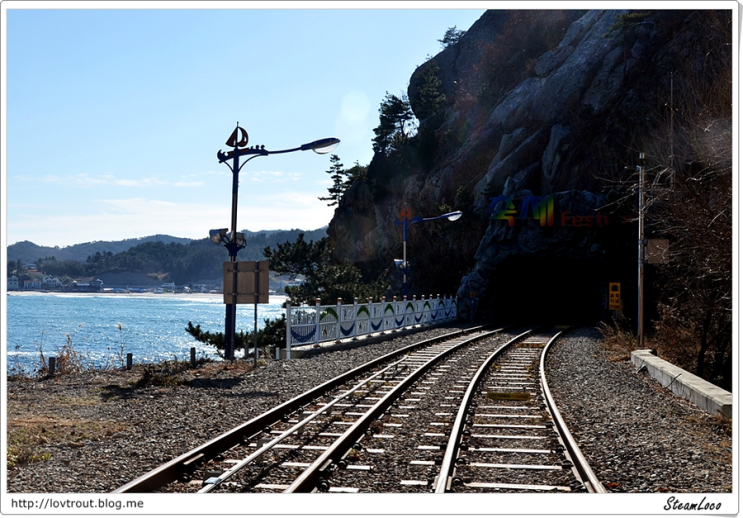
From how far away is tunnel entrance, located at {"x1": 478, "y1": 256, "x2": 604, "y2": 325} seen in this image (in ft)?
137

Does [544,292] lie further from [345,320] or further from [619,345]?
[345,320]

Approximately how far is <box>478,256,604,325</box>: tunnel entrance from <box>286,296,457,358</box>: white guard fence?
12223 millimetres

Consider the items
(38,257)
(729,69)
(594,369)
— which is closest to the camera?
(729,69)

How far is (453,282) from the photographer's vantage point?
2094 inches

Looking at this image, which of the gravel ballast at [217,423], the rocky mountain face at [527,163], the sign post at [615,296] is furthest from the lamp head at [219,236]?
the rocky mountain face at [527,163]

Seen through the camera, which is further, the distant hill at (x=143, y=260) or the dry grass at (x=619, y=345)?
the distant hill at (x=143, y=260)

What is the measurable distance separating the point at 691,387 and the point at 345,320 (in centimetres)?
1250

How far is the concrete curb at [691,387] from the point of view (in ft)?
29.0

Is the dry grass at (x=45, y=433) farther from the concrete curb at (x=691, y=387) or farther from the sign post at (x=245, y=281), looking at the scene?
the concrete curb at (x=691, y=387)

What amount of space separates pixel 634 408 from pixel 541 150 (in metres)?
42.6

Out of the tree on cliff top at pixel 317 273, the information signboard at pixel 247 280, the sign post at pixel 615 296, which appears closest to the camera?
the information signboard at pixel 247 280

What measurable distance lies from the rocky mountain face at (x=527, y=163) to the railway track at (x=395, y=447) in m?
23.7

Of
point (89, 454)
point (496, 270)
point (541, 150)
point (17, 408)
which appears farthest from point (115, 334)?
point (89, 454)

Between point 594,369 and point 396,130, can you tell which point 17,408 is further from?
point 396,130
